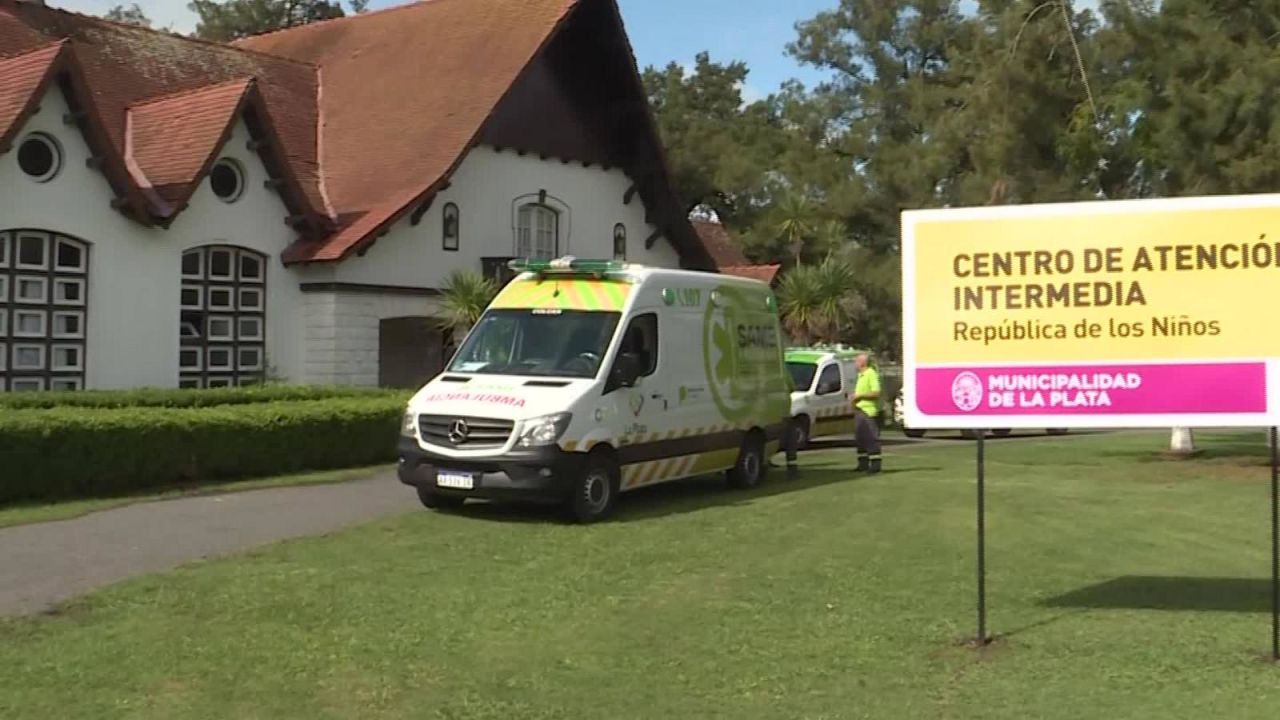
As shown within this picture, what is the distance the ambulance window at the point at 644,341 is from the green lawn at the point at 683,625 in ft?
5.56

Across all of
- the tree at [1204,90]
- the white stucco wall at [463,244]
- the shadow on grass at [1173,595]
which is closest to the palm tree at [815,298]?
the white stucco wall at [463,244]

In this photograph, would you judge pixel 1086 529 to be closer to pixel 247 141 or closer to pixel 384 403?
pixel 384 403

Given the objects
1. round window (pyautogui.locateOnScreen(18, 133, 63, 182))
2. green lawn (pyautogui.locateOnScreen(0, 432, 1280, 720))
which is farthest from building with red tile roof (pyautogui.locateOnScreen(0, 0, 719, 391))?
green lawn (pyautogui.locateOnScreen(0, 432, 1280, 720))

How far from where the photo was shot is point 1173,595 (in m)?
9.34

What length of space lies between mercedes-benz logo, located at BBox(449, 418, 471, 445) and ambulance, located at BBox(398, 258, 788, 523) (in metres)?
0.01

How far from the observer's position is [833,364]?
24.8 m

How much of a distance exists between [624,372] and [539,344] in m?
0.93

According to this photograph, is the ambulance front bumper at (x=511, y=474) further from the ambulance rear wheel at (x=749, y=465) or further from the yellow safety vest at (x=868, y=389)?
the yellow safety vest at (x=868, y=389)

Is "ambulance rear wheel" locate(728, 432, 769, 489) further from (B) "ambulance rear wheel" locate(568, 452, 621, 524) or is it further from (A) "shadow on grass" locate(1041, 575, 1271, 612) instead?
(A) "shadow on grass" locate(1041, 575, 1271, 612)

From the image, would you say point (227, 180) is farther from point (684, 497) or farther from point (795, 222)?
point (795, 222)

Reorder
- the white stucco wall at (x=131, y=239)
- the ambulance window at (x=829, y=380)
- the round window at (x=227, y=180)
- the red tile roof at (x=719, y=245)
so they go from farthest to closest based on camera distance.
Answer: the red tile roof at (x=719, y=245)
the ambulance window at (x=829, y=380)
the round window at (x=227, y=180)
the white stucco wall at (x=131, y=239)

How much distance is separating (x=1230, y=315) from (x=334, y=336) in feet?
57.4

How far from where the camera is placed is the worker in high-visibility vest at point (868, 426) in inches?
726

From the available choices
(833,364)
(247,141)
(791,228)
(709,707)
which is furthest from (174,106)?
(791,228)
